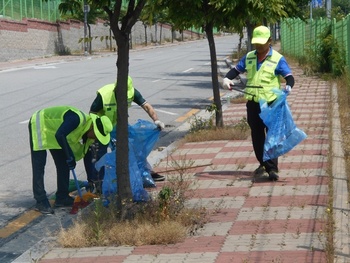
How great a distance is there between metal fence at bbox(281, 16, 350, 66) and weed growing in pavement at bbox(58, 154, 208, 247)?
891 cm

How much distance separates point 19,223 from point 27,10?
46.5 m

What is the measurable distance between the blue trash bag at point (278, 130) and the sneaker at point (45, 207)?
234cm

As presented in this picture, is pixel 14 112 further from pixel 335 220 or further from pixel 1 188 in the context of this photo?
pixel 335 220

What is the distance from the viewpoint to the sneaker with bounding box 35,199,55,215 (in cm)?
881

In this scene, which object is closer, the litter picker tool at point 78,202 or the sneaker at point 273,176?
the litter picker tool at point 78,202

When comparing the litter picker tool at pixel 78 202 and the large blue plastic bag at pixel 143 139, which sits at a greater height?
the large blue plastic bag at pixel 143 139

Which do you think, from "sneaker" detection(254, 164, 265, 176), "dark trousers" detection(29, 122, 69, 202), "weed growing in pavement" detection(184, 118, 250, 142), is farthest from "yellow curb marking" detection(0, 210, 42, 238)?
"weed growing in pavement" detection(184, 118, 250, 142)

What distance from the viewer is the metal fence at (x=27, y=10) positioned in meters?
49.3

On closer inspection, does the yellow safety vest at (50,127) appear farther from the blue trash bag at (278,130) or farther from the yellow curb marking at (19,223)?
the blue trash bag at (278,130)

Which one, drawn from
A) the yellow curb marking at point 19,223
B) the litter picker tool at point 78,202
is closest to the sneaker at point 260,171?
the litter picker tool at point 78,202

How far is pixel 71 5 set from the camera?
800 cm

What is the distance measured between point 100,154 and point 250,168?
207 centimetres

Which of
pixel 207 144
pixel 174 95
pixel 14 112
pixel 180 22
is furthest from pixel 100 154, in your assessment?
pixel 174 95

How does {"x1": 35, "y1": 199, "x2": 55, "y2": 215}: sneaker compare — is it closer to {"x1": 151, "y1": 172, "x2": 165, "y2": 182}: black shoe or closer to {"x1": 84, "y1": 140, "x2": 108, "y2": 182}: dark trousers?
{"x1": 84, "y1": 140, "x2": 108, "y2": 182}: dark trousers
